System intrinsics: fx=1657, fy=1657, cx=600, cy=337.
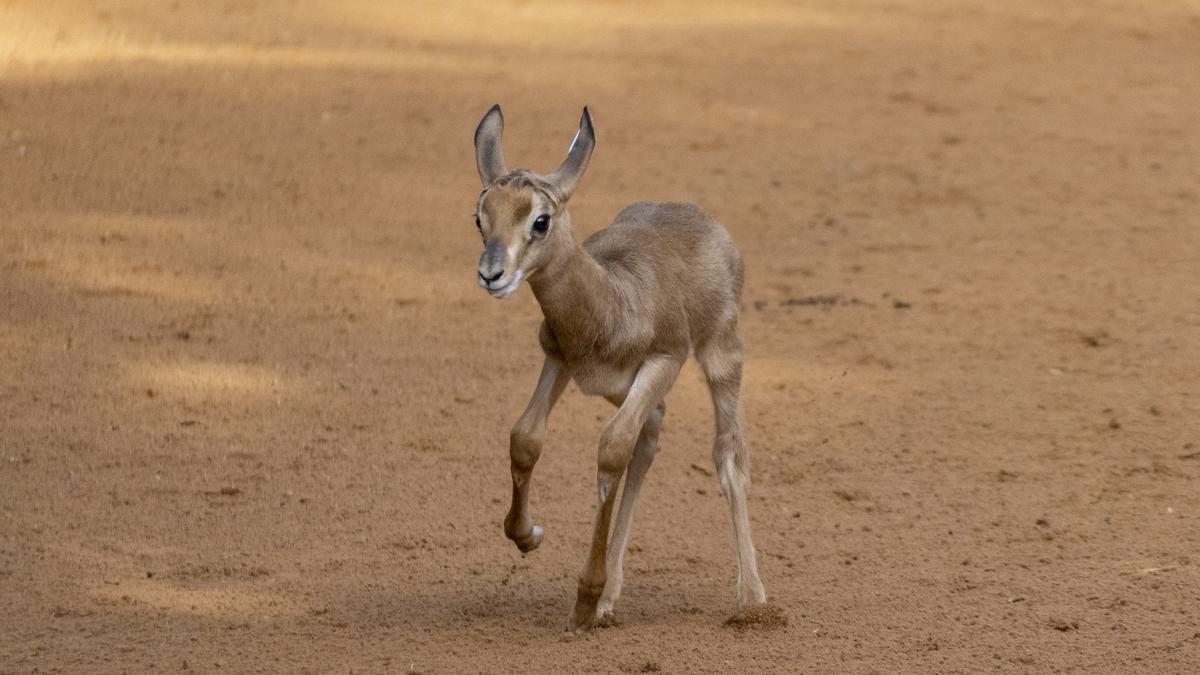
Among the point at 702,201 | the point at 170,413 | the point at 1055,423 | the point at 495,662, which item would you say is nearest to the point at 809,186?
the point at 702,201

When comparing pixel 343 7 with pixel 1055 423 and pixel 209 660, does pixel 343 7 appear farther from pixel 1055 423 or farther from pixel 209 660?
pixel 209 660

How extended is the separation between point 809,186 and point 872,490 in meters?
5.71

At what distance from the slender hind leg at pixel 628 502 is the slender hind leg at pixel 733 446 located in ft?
1.06

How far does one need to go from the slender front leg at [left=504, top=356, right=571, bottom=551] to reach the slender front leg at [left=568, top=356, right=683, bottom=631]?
0.28 m

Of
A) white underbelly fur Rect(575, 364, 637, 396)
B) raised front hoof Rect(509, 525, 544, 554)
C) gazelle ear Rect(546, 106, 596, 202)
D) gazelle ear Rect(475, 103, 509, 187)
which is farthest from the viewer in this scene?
raised front hoof Rect(509, 525, 544, 554)

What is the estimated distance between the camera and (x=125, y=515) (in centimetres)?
823

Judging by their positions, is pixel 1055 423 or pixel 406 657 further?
pixel 1055 423

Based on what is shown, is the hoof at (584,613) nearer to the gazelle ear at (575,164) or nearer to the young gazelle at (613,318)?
the young gazelle at (613,318)

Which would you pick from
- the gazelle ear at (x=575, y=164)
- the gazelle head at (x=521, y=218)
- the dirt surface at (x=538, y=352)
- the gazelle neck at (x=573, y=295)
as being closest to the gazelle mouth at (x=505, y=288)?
the gazelle head at (x=521, y=218)

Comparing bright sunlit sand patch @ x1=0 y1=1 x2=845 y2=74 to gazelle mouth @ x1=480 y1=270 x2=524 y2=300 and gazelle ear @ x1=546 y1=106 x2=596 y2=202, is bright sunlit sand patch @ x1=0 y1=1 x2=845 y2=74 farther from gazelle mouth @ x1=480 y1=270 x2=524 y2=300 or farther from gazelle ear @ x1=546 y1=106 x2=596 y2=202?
gazelle mouth @ x1=480 y1=270 x2=524 y2=300

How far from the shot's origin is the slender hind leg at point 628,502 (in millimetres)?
7383

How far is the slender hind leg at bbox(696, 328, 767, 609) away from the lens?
7.21 m

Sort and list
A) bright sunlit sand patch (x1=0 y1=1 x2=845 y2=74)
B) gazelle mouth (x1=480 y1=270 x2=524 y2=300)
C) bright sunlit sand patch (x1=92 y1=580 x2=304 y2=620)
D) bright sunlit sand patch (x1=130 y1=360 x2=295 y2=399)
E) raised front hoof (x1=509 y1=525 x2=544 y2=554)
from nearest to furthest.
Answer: gazelle mouth (x1=480 y1=270 x2=524 y2=300) < raised front hoof (x1=509 y1=525 x2=544 y2=554) < bright sunlit sand patch (x1=92 y1=580 x2=304 y2=620) < bright sunlit sand patch (x1=130 y1=360 x2=295 y2=399) < bright sunlit sand patch (x1=0 y1=1 x2=845 y2=74)

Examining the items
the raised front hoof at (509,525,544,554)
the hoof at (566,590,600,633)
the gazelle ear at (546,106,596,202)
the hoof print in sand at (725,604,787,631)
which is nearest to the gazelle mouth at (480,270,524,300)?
the gazelle ear at (546,106,596,202)
